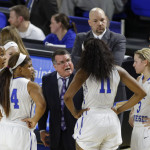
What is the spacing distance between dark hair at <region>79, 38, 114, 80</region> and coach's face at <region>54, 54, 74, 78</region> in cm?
62

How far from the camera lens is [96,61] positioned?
4684mm

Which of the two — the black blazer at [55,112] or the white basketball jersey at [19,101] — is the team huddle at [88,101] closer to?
the white basketball jersey at [19,101]

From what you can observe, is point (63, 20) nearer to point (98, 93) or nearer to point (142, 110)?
point (142, 110)

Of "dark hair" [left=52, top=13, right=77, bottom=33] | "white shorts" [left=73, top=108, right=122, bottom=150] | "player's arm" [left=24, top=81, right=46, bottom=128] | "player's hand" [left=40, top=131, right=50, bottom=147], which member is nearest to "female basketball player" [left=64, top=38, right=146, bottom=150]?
"white shorts" [left=73, top=108, right=122, bottom=150]

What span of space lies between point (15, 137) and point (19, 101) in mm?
339

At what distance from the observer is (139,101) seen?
4.97 metres

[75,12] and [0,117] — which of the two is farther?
[75,12]

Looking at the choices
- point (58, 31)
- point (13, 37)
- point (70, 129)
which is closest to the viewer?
point (70, 129)

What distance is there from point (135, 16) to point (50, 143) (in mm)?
4829

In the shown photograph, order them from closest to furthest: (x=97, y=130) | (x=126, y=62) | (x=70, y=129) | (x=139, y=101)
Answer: (x=97, y=130) < (x=139, y=101) < (x=70, y=129) < (x=126, y=62)

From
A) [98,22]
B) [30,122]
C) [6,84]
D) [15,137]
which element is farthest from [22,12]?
[15,137]

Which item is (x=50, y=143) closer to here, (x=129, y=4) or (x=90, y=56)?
(x=90, y=56)

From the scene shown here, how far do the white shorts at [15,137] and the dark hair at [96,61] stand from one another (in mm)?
864

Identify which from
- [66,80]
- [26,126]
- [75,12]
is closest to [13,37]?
[66,80]
